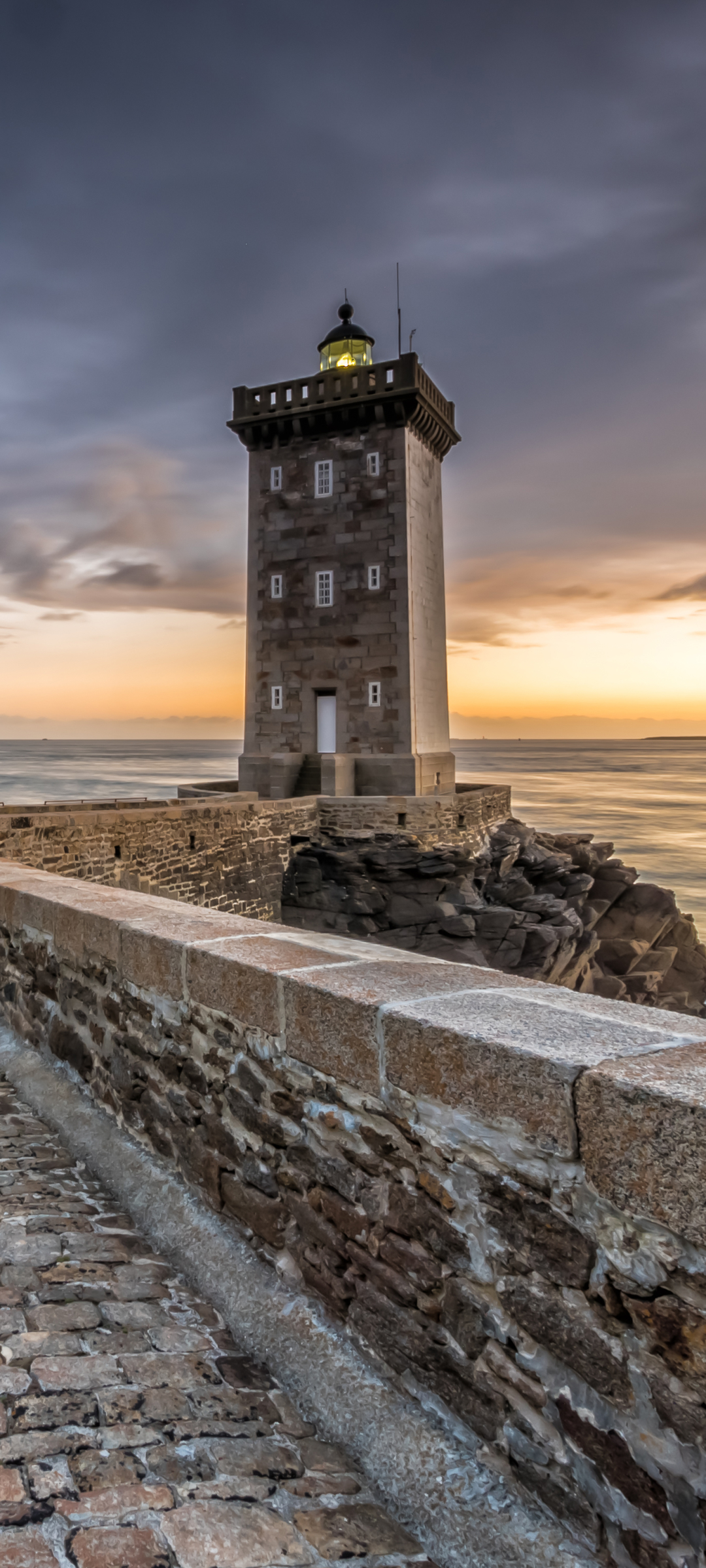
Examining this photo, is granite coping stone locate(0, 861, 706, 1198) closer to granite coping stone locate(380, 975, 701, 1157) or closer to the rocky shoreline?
granite coping stone locate(380, 975, 701, 1157)

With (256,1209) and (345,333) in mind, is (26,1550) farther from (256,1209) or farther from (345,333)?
(345,333)

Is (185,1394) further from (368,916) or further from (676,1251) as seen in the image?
(368,916)

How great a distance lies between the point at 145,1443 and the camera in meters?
1.85

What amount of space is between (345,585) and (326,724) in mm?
3312

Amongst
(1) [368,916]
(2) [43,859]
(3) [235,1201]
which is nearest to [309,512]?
(1) [368,916]

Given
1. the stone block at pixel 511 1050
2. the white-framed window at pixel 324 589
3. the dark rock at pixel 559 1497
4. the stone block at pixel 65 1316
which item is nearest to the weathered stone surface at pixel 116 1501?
the stone block at pixel 65 1316

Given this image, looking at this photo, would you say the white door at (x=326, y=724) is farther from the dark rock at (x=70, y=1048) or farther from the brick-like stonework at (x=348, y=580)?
the dark rock at (x=70, y=1048)

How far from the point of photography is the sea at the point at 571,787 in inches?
A: 1753

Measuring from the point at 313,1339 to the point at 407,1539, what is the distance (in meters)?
0.55

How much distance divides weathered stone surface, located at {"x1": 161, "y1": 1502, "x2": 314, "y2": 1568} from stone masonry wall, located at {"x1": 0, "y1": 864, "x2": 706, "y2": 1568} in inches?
16.6

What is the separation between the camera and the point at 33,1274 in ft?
8.13

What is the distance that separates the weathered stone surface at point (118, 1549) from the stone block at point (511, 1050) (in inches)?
37.1

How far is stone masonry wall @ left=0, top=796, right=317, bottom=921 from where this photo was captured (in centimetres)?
1080

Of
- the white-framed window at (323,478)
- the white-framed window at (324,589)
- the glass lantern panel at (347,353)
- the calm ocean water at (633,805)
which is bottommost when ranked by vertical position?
the calm ocean water at (633,805)
